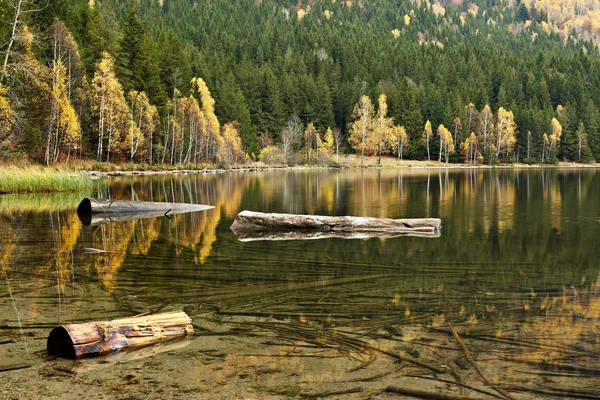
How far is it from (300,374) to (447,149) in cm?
13006

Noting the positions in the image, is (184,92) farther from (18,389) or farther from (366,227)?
(18,389)

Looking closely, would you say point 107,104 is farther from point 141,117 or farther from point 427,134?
point 427,134

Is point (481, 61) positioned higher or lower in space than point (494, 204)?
higher

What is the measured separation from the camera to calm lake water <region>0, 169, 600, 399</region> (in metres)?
5.95

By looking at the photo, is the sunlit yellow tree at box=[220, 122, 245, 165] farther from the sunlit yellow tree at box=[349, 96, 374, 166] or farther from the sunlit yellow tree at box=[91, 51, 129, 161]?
the sunlit yellow tree at box=[349, 96, 374, 166]

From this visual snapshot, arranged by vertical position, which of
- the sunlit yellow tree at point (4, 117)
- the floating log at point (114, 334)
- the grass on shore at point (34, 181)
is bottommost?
the floating log at point (114, 334)

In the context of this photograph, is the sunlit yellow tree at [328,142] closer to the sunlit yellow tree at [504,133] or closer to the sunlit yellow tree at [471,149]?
the sunlit yellow tree at [471,149]

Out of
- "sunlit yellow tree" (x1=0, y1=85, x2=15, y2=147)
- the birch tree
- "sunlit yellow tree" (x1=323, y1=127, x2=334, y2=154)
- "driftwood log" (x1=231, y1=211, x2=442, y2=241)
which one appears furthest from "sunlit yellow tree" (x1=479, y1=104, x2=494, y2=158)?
"driftwood log" (x1=231, y1=211, x2=442, y2=241)

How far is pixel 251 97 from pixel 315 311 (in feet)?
426

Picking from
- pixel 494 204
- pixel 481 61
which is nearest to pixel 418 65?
pixel 481 61

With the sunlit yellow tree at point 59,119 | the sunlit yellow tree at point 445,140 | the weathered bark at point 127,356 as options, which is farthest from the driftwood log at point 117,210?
the sunlit yellow tree at point 445,140

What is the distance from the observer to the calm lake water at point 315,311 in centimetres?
595

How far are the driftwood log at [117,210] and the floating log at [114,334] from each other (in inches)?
577

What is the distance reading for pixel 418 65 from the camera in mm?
182375
